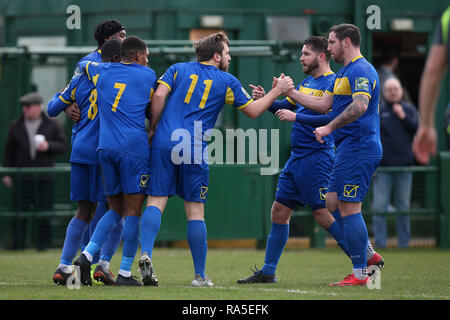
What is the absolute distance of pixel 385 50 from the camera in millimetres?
15062

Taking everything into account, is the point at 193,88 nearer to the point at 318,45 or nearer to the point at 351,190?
the point at 318,45

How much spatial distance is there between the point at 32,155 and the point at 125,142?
6231 mm

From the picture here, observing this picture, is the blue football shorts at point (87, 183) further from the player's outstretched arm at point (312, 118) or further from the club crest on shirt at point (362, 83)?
the club crest on shirt at point (362, 83)

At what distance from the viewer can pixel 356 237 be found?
7.70 metres

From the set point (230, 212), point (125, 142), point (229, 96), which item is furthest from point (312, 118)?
point (230, 212)

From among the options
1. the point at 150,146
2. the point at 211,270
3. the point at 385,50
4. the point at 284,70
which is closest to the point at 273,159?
the point at 284,70

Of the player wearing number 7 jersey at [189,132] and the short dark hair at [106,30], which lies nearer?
the player wearing number 7 jersey at [189,132]

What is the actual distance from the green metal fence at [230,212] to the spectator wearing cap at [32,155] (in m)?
0.03

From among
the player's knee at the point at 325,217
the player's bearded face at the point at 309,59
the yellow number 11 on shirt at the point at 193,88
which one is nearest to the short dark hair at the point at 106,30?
the yellow number 11 on shirt at the point at 193,88

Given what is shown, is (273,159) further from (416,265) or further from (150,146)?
(150,146)

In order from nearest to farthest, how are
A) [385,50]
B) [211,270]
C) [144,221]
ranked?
[144,221] < [211,270] < [385,50]

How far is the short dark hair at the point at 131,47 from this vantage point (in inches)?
301

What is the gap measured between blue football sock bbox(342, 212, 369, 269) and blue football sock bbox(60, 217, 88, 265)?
2.25 m
